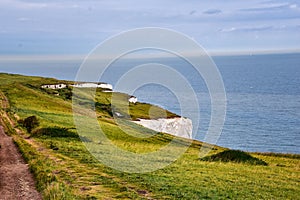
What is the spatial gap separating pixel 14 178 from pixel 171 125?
90.5 meters

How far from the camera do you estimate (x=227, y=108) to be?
186375 millimetres

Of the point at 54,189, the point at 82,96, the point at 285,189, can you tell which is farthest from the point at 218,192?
the point at 82,96

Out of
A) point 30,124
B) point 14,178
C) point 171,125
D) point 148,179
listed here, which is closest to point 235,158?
point 148,179

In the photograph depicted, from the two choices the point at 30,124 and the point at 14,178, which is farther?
the point at 30,124

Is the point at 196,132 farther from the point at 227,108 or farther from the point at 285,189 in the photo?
the point at 285,189

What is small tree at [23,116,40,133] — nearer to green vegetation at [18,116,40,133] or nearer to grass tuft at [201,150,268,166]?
green vegetation at [18,116,40,133]

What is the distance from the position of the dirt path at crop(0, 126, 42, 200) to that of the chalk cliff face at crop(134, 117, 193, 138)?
68693 mm

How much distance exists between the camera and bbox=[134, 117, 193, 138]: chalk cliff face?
10212 cm

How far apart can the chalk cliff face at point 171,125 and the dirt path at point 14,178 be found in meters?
68.7

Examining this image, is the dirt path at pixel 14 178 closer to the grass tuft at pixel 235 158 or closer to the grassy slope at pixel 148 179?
the grassy slope at pixel 148 179

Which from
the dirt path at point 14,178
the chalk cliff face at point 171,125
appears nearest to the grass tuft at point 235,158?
the dirt path at point 14,178

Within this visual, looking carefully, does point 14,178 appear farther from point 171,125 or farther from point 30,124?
point 171,125

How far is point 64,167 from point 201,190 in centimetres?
1093

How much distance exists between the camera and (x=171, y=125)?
372 feet
